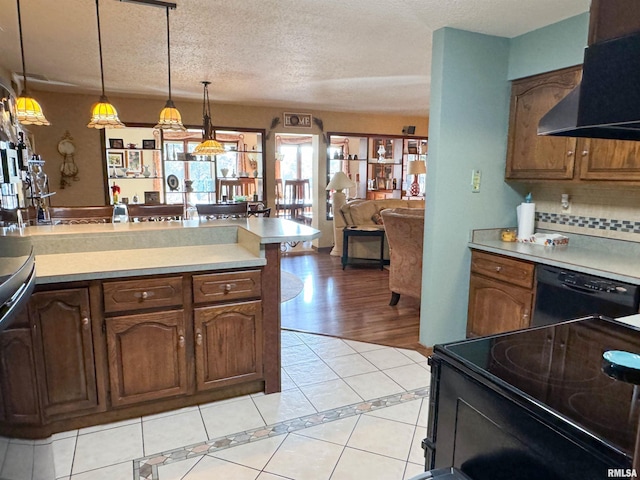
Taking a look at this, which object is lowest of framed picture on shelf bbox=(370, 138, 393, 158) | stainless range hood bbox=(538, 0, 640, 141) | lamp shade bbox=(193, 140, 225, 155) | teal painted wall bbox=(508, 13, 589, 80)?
stainless range hood bbox=(538, 0, 640, 141)

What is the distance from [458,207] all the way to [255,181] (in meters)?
4.32

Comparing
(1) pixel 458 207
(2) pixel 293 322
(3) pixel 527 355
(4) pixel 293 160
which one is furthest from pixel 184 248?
(4) pixel 293 160

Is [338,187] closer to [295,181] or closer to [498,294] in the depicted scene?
[295,181]

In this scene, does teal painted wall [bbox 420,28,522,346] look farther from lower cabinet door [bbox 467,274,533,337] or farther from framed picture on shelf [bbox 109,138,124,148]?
framed picture on shelf [bbox 109,138,124,148]

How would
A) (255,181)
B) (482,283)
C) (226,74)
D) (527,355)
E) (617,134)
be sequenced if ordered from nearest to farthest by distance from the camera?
(617,134)
(527,355)
(482,283)
(226,74)
(255,181)

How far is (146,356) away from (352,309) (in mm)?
2375

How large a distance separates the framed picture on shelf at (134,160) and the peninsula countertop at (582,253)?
5038 millimetres

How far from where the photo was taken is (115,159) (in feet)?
19.7

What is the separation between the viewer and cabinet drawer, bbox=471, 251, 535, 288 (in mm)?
2803

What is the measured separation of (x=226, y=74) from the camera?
4.48m

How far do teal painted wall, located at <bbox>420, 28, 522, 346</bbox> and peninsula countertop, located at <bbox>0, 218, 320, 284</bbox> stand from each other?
3.61 feet

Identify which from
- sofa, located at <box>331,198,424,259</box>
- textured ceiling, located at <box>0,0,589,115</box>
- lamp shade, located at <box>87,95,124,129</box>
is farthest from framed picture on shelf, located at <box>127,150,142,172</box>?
lamp shade, located at <box>87,95,124,129</box>

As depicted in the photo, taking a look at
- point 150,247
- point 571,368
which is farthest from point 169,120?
point 571,368

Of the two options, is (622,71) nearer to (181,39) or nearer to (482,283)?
(482,283)
